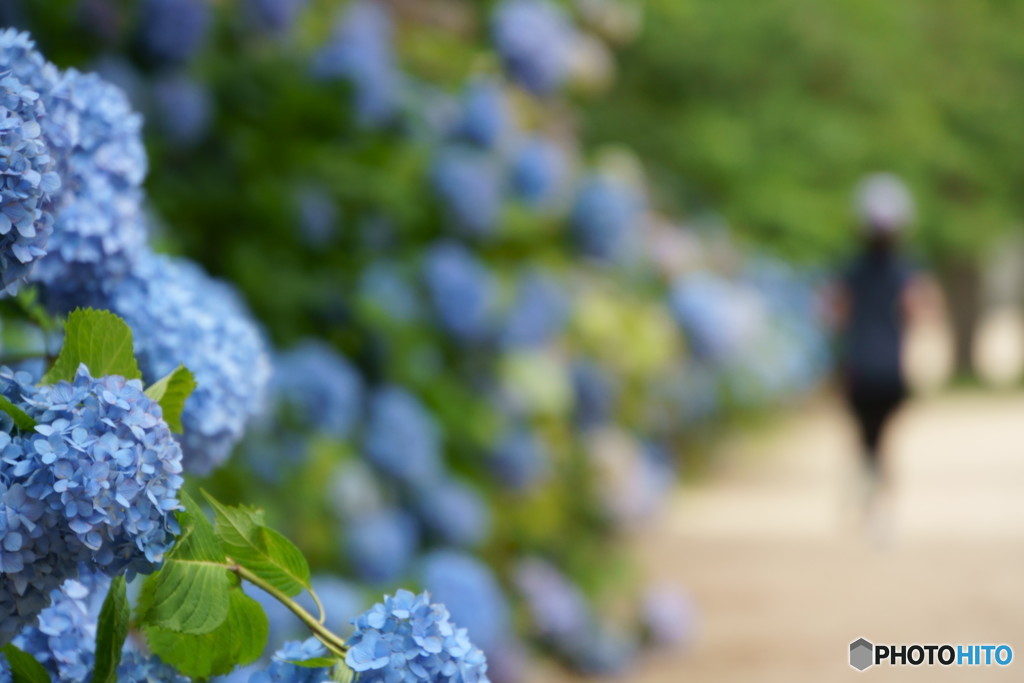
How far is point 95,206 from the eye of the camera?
116 centimetres

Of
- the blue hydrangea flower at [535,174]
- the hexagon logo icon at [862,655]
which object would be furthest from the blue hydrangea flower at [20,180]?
the hexagon logo icon at [862,655]

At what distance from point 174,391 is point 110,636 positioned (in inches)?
6.9

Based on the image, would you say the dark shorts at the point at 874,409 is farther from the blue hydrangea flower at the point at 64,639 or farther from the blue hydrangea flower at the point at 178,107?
the blue hydrangea flower at the point at 64,639

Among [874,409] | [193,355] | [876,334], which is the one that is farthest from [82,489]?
[874,409]

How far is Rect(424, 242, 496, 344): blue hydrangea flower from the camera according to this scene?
415 cm

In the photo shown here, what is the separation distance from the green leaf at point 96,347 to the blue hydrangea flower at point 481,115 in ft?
11.7

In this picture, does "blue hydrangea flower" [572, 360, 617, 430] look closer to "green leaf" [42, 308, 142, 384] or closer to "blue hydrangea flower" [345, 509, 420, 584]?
"blue hydrangea flower" [345, 509, 420, 584]

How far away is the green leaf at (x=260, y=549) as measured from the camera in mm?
953

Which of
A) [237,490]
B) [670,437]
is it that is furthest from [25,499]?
[670,437]

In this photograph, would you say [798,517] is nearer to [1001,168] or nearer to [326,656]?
[326,656]

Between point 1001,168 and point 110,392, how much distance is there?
19.5 meters

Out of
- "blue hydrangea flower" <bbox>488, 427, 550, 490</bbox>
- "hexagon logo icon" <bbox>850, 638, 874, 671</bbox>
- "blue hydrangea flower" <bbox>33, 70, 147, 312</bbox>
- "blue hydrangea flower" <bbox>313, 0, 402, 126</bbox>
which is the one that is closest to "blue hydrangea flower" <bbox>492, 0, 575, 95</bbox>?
"blue hydrangea flower" <bbox>313, 0, 402, 126</bbox>

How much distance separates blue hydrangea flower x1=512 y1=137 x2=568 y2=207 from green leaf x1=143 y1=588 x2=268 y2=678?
12.2 feet

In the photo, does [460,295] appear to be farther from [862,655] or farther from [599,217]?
[862,655]
